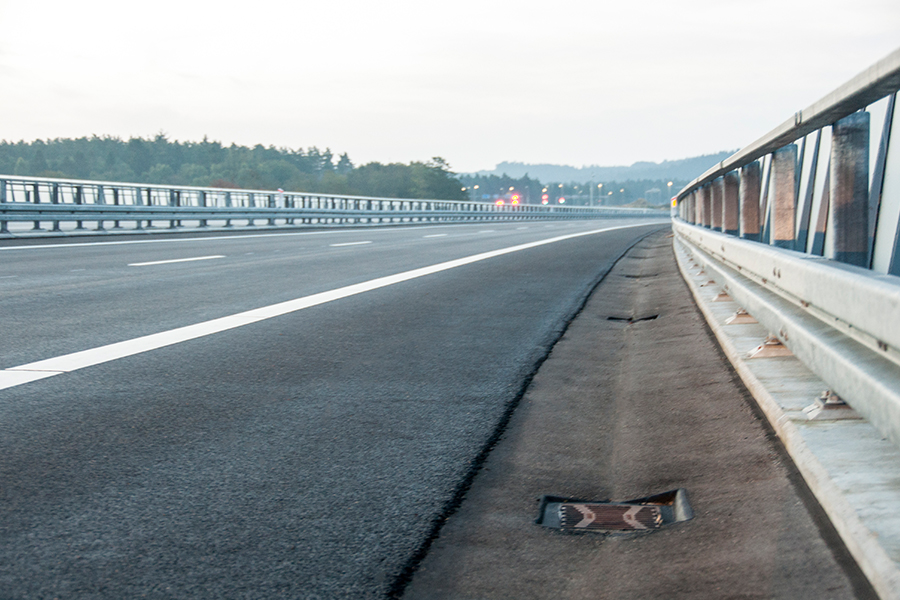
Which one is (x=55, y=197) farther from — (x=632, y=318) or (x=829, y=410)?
(x=829, y=410)

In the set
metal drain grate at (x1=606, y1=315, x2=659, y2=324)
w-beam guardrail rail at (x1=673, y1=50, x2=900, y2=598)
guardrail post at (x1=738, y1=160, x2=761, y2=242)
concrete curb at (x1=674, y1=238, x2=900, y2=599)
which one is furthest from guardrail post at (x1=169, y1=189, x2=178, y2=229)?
concrete curb at (x1=674, y1=238, x2=900, y2=599)

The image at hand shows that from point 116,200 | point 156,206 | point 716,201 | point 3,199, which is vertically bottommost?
point 156,206

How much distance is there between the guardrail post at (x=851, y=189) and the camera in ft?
13.1

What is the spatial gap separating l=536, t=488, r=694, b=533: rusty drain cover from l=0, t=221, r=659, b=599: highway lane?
1.25ft

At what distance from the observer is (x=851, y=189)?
13.1 feet

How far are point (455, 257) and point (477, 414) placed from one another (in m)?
9.63

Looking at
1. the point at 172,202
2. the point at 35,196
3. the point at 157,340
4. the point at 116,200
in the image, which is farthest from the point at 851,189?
the point at 172,202

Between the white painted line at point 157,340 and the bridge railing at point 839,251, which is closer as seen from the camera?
the bridge railing at point 839,251

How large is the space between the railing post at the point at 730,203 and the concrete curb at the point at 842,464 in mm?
5505

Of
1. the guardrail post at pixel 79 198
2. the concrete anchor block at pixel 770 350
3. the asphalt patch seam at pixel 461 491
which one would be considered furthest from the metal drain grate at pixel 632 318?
the guardrail post at pixel 79 198

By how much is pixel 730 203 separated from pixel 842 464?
7.25 metres

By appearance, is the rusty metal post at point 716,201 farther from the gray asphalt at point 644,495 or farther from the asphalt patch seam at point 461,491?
the gray asphalt at point 644,495

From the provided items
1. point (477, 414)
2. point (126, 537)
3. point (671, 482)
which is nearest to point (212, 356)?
point (477, 414)

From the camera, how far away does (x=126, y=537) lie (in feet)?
7.95
